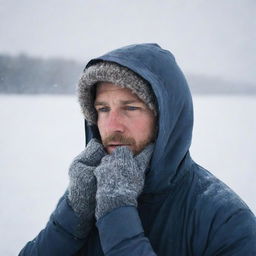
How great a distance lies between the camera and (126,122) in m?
1.64

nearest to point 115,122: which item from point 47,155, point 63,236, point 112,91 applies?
point 112,91

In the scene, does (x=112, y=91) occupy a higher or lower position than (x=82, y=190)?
higher

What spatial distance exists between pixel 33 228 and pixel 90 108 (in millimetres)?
2660

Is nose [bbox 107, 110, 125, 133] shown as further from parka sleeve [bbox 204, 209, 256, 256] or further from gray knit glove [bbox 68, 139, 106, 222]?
parka sleeve [bbox 204, 209, 256, 256]

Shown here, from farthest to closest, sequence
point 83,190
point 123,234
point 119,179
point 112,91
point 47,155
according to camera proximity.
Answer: point 47,155 < point 112,91 < point 83,190 < point 119,179 < point 123,234

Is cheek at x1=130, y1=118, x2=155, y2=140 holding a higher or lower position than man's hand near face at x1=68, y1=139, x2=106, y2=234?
higher

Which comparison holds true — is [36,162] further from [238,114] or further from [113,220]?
[238,114]

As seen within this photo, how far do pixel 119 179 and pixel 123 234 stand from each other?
0.23 meters

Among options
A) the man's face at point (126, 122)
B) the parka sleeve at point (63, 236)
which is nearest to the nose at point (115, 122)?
the man's face at point (126, 122)

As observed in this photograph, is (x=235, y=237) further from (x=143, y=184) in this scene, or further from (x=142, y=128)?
(x=142, y=128)

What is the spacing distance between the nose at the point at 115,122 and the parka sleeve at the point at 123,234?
472mm

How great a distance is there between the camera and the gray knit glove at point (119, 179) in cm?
129

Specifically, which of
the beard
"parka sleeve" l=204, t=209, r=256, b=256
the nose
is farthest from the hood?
"parka sleeve" l=204, t=209, r=256, b=256

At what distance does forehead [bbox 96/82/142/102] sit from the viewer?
1645 millimetres
